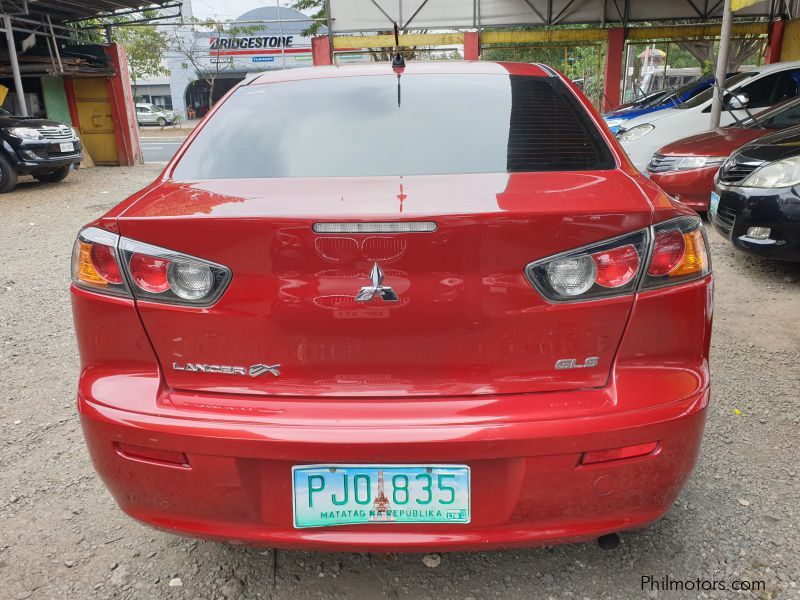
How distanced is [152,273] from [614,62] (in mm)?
17872

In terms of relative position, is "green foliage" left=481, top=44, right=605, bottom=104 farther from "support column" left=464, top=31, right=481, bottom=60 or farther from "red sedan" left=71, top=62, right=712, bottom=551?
"red sedan" left=71, top=62, right=712, bottom=551

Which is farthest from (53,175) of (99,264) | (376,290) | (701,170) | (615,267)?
(615,267)

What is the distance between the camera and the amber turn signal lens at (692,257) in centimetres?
162

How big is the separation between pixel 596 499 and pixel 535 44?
1848 centimetres

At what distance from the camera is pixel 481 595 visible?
193 centimetres

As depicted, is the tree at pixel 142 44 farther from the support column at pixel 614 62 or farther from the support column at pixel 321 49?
the support column at pixel 614 62

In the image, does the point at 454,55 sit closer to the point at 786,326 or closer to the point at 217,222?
the point at 786,326

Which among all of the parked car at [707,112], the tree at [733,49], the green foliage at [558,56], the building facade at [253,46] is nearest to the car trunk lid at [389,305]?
the parked car at [707,112]

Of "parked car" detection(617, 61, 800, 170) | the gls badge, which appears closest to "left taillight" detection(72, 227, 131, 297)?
the gls badge

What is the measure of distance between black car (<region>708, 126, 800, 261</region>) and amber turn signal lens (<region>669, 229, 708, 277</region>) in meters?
3.38

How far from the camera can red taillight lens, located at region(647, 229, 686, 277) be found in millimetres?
1577

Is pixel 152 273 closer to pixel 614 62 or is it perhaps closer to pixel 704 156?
pixel 704 156

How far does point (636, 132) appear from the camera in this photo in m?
8.65

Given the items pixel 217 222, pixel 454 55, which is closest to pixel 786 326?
pixel 217 222
